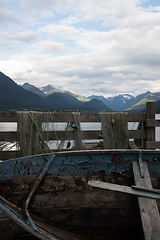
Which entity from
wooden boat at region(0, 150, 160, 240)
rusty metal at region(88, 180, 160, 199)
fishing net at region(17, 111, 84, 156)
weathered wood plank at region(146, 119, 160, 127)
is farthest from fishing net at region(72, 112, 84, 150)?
weathered wood plank at region(146, 119, 160, 127)

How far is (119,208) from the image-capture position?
11.8 feet

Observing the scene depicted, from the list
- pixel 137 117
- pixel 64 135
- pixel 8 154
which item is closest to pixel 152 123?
pixel 137 117

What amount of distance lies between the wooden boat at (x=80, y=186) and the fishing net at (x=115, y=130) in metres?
2.08

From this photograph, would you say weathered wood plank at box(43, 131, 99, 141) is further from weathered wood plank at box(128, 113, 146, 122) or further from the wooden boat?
the wooden boat

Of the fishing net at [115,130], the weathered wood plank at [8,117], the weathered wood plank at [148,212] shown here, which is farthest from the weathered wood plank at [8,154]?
the weathered wood plank at [148,212]

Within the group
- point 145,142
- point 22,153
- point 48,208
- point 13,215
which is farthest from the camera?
point 145,142

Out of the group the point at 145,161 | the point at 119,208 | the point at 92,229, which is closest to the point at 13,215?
the point at 92,229

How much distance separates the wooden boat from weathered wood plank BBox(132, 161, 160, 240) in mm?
21

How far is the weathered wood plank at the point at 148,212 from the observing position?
→ 2.86m

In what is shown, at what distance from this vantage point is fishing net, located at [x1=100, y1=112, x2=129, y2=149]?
18.8 ft

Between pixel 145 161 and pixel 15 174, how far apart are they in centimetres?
270

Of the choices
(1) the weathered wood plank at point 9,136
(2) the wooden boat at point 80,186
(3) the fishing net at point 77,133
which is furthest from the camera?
(3) the fishing net at point 77,133

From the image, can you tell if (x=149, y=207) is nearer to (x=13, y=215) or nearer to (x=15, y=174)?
(x=13, y=215)

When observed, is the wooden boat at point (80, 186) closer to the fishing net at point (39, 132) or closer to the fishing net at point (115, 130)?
the fishing net at point (39, 132)
